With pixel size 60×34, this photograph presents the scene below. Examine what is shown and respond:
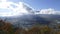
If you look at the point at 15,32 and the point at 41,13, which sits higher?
the point at 41,13

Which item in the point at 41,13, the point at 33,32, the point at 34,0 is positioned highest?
the point at 34,0

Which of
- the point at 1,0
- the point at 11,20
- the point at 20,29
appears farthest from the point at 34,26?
the point at 1,0

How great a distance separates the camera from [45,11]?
1904 millimetres

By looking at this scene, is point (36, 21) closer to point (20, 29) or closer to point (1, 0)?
point (20, 29)

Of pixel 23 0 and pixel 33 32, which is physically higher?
pixel 23 0

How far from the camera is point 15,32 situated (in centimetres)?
190

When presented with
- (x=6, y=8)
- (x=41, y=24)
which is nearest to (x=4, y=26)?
(x=6, y=8)

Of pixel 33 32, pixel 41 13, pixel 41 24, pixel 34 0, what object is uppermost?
pixel 34 0

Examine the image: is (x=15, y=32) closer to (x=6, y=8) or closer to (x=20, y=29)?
(x=20, y=29)

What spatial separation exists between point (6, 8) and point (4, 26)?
291 mm

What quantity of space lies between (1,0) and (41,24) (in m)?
Answer: 0.75

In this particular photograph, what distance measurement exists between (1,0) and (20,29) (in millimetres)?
561

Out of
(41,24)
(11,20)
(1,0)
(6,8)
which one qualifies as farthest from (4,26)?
(41,24)

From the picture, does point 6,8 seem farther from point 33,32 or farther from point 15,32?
point 33,32
